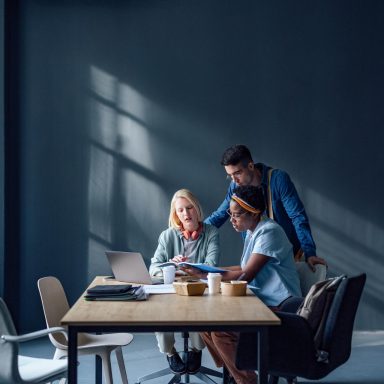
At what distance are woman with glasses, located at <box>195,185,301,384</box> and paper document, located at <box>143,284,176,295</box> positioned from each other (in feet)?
1.02

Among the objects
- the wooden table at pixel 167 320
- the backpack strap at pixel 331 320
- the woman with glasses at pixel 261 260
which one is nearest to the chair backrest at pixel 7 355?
the wooden table at pixel 167 320

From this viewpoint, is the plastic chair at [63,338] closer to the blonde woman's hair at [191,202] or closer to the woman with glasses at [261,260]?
the woman with glasses at [261,260]

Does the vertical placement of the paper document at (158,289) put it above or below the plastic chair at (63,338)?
above

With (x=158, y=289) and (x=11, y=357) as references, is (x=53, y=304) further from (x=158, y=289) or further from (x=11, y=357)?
(x=11, y=357)

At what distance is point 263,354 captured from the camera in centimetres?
262

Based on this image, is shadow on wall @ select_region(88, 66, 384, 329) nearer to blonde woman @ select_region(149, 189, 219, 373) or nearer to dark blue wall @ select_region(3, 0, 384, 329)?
dark blue wall @ select_region(3, 0, 384, 329)

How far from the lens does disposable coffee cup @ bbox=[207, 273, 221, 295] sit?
3.33 m

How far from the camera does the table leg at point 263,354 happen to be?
8.51 ft

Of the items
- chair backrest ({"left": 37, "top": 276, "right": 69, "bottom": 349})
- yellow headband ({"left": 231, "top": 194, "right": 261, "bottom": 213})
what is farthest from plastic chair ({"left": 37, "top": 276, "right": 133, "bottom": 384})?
yellow headband ({"left": 231, "top": 194, "right": 261, "bottom": 213})

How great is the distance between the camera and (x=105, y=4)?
604cm

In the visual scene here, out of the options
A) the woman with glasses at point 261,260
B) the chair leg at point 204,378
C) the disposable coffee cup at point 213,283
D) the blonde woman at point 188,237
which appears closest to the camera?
the disposable coffee cup at point 213,283

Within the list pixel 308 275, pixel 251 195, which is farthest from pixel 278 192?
pixel 251 195

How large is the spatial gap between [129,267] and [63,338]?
0.53 m

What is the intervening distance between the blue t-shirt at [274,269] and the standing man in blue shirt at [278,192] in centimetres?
63
